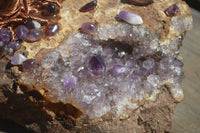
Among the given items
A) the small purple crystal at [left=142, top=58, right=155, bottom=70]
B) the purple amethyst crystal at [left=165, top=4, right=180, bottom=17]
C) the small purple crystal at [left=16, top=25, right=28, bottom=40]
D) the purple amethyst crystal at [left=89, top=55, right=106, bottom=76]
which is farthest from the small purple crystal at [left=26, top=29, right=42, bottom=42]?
the purple amethyst crystal at [left=165, top=4, right=180, bottom=17]

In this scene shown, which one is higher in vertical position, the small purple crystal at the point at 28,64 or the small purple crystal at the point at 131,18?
the small purple crystal at the point at 131,18

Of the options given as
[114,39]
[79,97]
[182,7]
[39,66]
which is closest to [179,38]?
[182,7]

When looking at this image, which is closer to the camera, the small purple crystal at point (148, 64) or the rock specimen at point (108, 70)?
the rock specimen at point (108, 70)

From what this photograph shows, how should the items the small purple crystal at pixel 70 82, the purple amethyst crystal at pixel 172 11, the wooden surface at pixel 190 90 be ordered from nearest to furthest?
the small purple crystal at pixel 70 82, the purple amethyst crystal at pixel 172 11, the wooden surface at pixel 190 90

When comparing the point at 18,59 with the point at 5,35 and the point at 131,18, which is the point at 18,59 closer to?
the point at 5,35

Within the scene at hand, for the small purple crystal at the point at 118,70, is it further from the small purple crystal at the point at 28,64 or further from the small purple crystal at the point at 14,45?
the small purple crystal at the point at 14,45

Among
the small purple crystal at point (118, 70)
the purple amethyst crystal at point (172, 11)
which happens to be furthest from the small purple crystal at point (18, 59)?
the purple amethyst crystal at point (172, 11)

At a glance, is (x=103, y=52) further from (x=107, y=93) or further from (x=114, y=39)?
(x=107, y=93)

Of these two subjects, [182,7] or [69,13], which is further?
[182,7]
